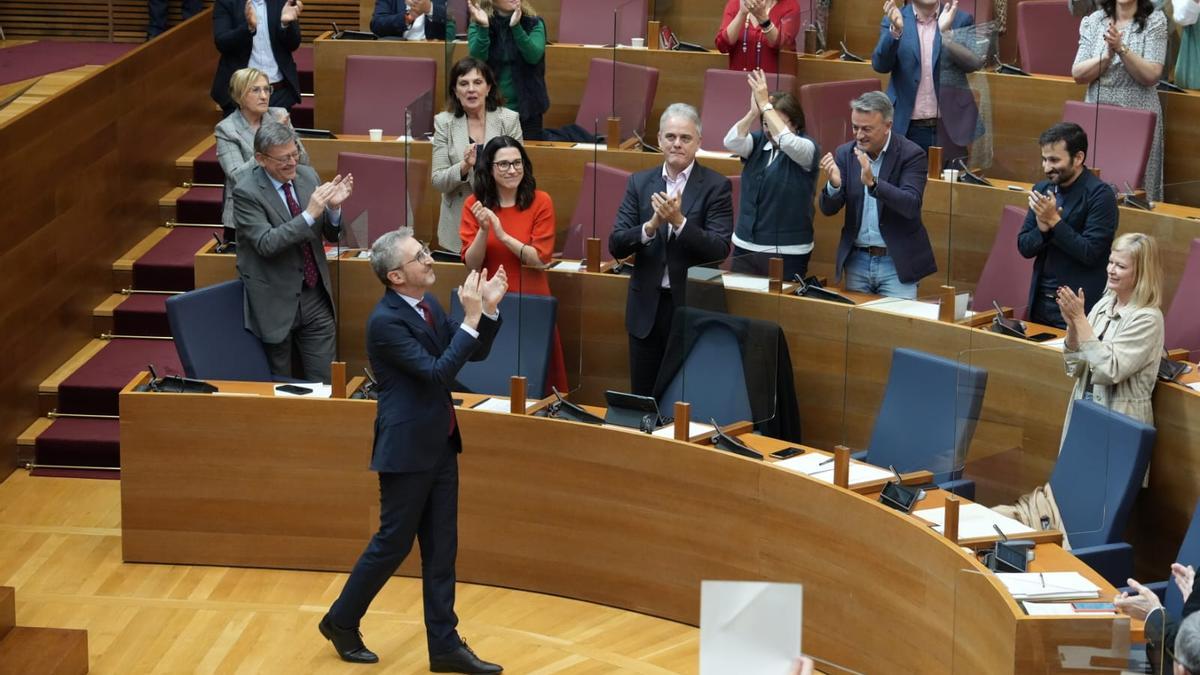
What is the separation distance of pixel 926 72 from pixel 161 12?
461 cm

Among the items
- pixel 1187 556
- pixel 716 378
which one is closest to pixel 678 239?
pixel 716 378

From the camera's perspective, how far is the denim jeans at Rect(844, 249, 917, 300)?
17.7 feet

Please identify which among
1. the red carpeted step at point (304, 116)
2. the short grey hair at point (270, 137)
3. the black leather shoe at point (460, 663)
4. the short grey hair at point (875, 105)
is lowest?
the black leather shoe at point (460, 663)

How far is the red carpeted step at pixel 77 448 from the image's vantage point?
20.4 ft

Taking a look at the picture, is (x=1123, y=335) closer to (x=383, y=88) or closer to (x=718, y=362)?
(x=718, y=362)

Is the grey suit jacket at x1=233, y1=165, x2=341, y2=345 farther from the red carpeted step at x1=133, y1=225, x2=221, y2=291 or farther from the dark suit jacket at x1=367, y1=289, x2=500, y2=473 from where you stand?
the red carpeted step at x1=133, y1=225, x2=221, y2=291

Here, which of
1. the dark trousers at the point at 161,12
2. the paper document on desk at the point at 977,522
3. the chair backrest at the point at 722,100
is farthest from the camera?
the dark trousers at the point at 161,12

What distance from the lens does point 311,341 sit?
222 inches

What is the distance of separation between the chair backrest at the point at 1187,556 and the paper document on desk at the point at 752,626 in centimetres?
218

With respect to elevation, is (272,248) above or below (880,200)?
below

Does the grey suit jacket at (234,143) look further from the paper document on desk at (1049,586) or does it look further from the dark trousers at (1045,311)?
the paper document on desk at (1049,586)

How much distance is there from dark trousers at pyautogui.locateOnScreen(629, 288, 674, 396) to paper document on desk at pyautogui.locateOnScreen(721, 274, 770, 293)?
0.20m

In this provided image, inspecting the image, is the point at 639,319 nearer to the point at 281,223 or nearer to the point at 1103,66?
the point at 281,223

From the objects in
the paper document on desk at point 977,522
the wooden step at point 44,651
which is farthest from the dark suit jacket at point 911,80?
the wooden step at point 44,651
